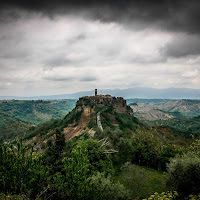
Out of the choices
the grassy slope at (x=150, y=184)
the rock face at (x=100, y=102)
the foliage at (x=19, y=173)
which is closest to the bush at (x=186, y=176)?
the grassy slope at (x=150, y=184)

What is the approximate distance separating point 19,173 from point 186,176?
25237mm

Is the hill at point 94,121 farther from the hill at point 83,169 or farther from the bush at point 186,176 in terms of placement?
the bush at point 186,176

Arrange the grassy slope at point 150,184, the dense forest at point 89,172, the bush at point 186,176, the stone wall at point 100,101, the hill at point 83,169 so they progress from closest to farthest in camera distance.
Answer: the dense forest at point 89,172
the hill at point 83,169
the bush at point 186,176
the grassy slope at point 150,184
the stone wall at point 100,101

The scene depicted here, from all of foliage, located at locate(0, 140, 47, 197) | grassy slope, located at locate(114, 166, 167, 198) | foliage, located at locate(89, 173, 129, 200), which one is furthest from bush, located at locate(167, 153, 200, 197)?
foliage, located at locate(0, 140, 47, 197)

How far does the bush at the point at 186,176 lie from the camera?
23.9 meters

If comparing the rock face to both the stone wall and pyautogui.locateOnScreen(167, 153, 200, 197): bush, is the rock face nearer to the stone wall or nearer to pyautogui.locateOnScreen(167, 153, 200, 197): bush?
the stone wall

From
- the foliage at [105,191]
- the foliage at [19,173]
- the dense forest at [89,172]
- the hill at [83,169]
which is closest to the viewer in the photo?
the foliage at [19,173]

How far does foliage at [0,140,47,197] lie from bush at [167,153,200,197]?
22.5 metres

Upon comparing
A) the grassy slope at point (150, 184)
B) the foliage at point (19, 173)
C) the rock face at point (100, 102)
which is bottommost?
the grassy slope at point (150, 184)

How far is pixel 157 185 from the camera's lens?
3609 cm

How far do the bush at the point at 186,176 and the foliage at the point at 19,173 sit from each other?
73.7ft

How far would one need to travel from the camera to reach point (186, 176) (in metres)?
24.5

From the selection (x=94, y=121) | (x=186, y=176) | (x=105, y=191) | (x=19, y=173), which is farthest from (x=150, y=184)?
(x=94, y=121)

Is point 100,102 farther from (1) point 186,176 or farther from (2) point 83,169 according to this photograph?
(2) point 83,169
